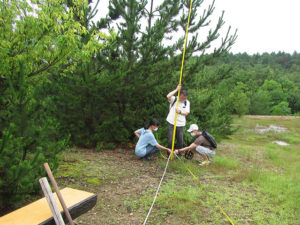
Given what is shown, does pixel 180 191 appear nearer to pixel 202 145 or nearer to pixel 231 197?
pixel 231 197

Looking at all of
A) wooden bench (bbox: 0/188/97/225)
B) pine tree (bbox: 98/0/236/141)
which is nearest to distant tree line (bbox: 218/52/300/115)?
pine tree (bbox: 98/0/236/141)

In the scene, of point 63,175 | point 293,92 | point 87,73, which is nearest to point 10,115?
point 63,175

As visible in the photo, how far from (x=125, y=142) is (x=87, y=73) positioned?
6.79 ft

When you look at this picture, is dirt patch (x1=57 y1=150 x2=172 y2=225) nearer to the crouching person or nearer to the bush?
the bush

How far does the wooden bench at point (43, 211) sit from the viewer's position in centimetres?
188

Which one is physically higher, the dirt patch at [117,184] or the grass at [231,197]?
the dirt patch at [117,184]

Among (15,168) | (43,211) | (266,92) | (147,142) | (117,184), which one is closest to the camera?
(43,211)

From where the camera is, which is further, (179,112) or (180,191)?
(179,112)

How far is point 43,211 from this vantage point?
6.70 ft

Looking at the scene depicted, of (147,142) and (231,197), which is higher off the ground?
(147,142)

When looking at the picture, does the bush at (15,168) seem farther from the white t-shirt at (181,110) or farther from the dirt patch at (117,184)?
the white t-shirt at (181,110)

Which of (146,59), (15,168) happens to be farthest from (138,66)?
(15,168)

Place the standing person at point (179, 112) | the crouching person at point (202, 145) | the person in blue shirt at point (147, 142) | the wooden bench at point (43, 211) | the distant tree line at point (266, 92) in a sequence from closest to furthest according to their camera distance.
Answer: the wooden bench at point (43, 211) → the person in blue shirt at point (147, 142) → the standing person at point (179, 112) → the crouching person at point (202, 145) → the distant tree line at point (266, 92)

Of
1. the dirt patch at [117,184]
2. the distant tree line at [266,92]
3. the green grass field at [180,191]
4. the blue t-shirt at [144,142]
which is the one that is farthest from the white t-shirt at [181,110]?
the distant tree line at [266,92]
